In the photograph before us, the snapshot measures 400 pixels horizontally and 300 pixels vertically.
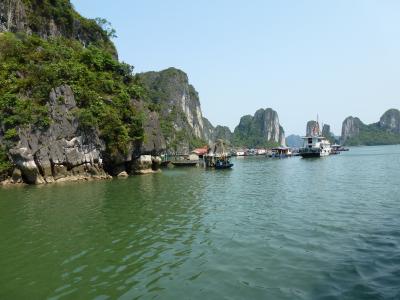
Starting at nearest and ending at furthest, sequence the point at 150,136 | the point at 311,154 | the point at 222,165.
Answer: the point at 150,136
the point at 222,165
the point at 311,154

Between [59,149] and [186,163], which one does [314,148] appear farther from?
Result: [59,149]

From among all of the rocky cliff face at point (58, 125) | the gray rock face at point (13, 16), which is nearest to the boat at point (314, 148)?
the rocky cliff face at point (58, 125)

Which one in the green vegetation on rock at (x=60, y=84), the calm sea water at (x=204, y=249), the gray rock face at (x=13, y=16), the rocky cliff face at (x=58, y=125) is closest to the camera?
the calm sea water at (x=204, y=249)

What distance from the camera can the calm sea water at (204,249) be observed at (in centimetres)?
930

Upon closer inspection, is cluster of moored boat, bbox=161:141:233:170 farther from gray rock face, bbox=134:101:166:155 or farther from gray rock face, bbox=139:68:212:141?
gray rock face, bbox=139:68:212:141

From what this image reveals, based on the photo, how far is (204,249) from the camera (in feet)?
41.9

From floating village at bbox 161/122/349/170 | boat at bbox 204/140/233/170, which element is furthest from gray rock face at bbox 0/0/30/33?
floating village at bbox 161/122/349/170

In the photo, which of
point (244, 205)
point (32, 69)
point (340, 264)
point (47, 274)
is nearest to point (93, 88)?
point (32, 69)

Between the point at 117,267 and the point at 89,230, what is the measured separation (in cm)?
523

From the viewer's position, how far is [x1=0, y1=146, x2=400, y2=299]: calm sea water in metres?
9.30

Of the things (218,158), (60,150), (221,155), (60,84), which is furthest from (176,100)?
(60,150)

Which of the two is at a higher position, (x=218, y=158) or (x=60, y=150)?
(x=60, y=150)

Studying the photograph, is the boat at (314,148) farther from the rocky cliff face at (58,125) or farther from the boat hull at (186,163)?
the rocky cliff face at (58,125)

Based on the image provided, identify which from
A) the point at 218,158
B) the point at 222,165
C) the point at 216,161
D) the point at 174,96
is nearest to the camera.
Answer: the point at 222,165
